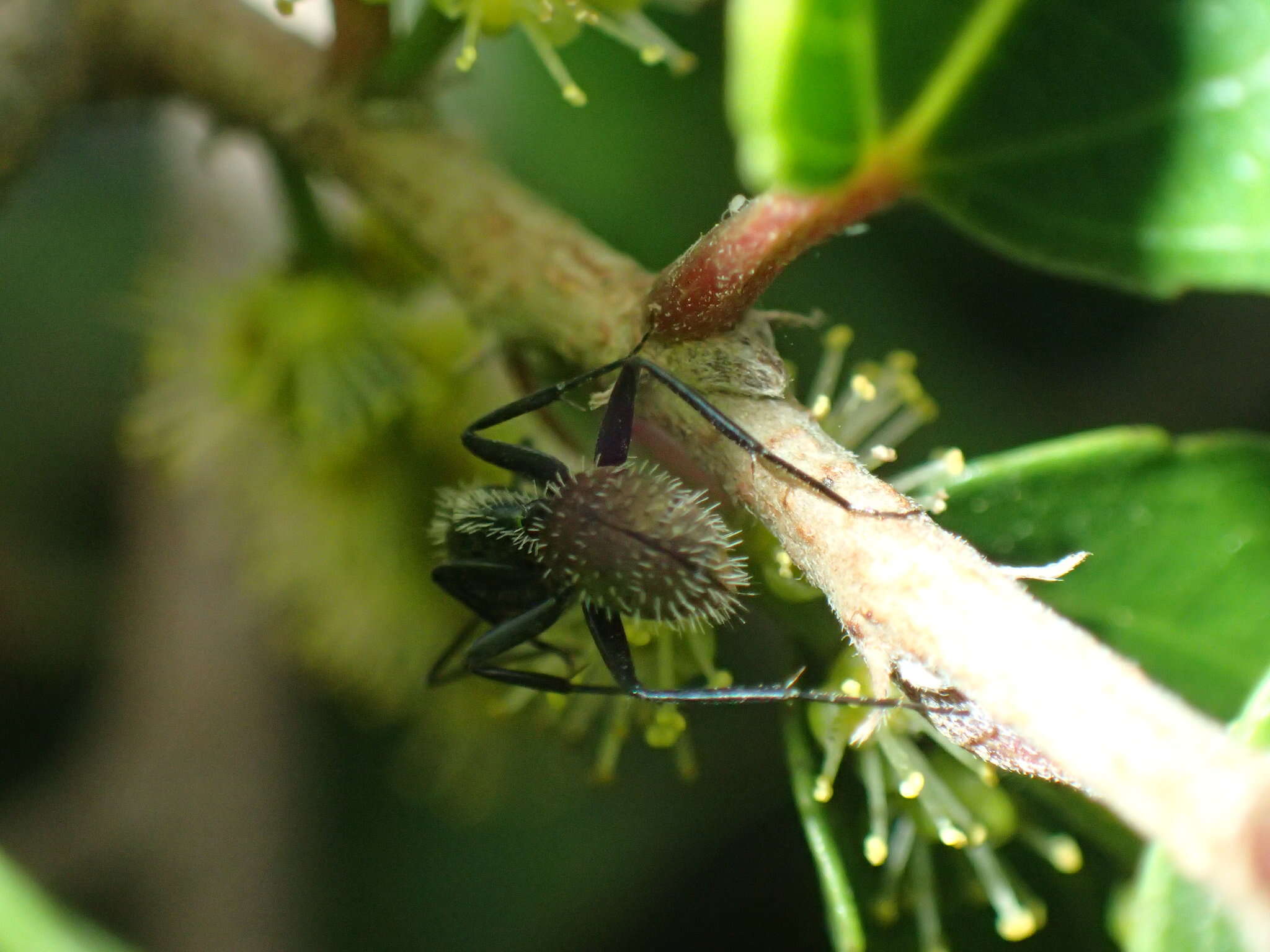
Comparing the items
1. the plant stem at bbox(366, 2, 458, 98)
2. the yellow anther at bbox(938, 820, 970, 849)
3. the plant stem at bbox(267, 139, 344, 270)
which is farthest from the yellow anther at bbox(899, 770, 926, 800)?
the plant stem at bbox(267, 139, 344, 270)

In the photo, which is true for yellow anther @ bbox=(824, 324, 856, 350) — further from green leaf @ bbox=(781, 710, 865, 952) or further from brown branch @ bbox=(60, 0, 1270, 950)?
green leaf @ bbox=(781, 710, 865, 952)

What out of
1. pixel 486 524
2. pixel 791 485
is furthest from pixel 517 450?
pixel 791 485

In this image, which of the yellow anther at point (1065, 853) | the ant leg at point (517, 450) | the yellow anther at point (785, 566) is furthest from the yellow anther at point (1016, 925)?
the ant leg at point (517, 450)

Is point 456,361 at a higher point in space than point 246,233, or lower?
higher

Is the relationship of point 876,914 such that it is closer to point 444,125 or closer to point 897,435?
point 897,435

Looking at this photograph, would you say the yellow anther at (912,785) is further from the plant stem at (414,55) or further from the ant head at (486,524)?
the plant stem at (414,55)

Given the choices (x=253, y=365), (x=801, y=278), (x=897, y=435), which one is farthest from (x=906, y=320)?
(x=253, y=365)
